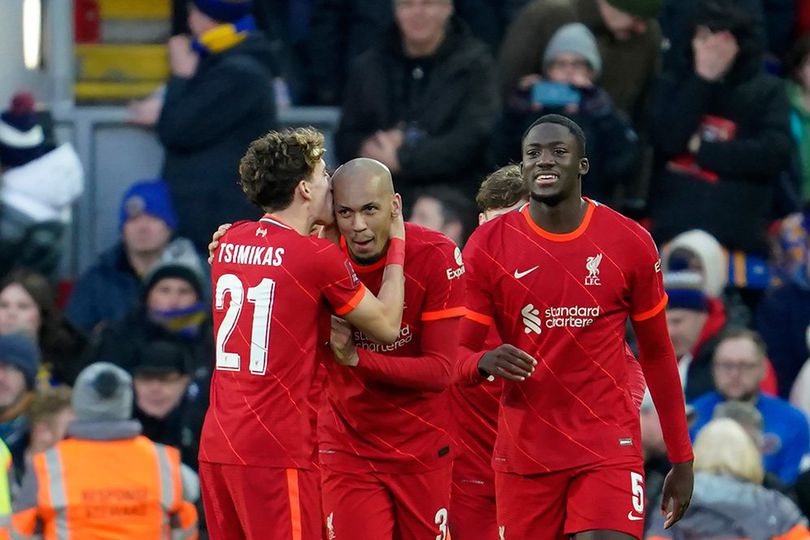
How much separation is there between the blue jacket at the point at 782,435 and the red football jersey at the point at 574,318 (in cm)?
297

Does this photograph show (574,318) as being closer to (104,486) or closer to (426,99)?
(104,486)

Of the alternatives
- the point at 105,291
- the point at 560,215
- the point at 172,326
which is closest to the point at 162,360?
the point at 172,326

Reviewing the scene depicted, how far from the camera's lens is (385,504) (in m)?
7.43

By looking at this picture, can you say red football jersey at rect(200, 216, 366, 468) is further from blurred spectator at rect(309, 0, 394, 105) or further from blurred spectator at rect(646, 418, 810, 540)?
blurred spectator at rect(309, 0, 394, 105)

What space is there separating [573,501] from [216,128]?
4922 mm

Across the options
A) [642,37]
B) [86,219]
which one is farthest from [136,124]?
[642,37]

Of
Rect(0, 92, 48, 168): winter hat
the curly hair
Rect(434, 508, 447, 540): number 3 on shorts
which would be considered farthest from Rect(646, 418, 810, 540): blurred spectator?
Rect(0, 92, 48, 168): winter hat

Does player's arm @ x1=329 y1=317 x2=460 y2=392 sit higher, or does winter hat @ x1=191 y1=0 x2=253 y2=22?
winter hat @ x1=191 y1=0 x2=253 y2=22

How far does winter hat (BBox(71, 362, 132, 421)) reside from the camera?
9.17m

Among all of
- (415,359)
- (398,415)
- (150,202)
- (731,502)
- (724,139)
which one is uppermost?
(724,139)

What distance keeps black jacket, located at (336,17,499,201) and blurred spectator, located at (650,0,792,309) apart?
1.03 m

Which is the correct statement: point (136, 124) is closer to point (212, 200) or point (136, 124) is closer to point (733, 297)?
point (212, 200)

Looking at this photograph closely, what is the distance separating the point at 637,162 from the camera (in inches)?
438

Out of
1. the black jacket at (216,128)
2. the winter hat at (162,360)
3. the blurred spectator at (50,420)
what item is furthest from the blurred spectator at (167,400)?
the black jacket at (216,128)
